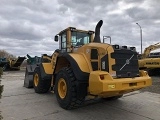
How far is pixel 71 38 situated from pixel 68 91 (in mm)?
2339

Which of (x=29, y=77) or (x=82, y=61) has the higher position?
(x=82, y=61)

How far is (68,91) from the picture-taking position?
19.5 ft

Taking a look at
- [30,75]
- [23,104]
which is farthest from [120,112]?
[30,75]

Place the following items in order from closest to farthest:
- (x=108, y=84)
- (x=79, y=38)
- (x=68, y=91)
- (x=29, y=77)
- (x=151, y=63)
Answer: (x=108, y=84) < (x=68, y=91) < (x=79, y=38) < (x=29, y=77) < (x=151, y=63)

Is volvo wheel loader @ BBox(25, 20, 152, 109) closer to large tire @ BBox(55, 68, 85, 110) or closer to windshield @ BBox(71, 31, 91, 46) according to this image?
large tire @ BBox(55, 68, 85, 110)

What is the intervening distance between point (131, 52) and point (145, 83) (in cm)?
93

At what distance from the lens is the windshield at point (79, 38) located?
7668 millimetres

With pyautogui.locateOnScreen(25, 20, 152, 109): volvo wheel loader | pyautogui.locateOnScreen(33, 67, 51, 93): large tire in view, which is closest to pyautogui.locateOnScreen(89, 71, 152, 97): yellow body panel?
pyautogui.locateOnScreen(25, 20, 152, 109): volvo wheel loader

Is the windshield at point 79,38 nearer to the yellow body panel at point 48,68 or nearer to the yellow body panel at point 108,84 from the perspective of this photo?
the yellow body panel at point 48,68

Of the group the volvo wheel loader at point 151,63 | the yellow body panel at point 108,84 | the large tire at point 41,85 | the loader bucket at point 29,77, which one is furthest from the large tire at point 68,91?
the volvo wheel loader at point 151,63

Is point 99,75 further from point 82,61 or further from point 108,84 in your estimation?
point 82,61

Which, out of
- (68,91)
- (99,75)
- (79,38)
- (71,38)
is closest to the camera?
(99,75)

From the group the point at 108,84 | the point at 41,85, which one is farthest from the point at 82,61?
the point at 41,85

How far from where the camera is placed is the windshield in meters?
7.67
